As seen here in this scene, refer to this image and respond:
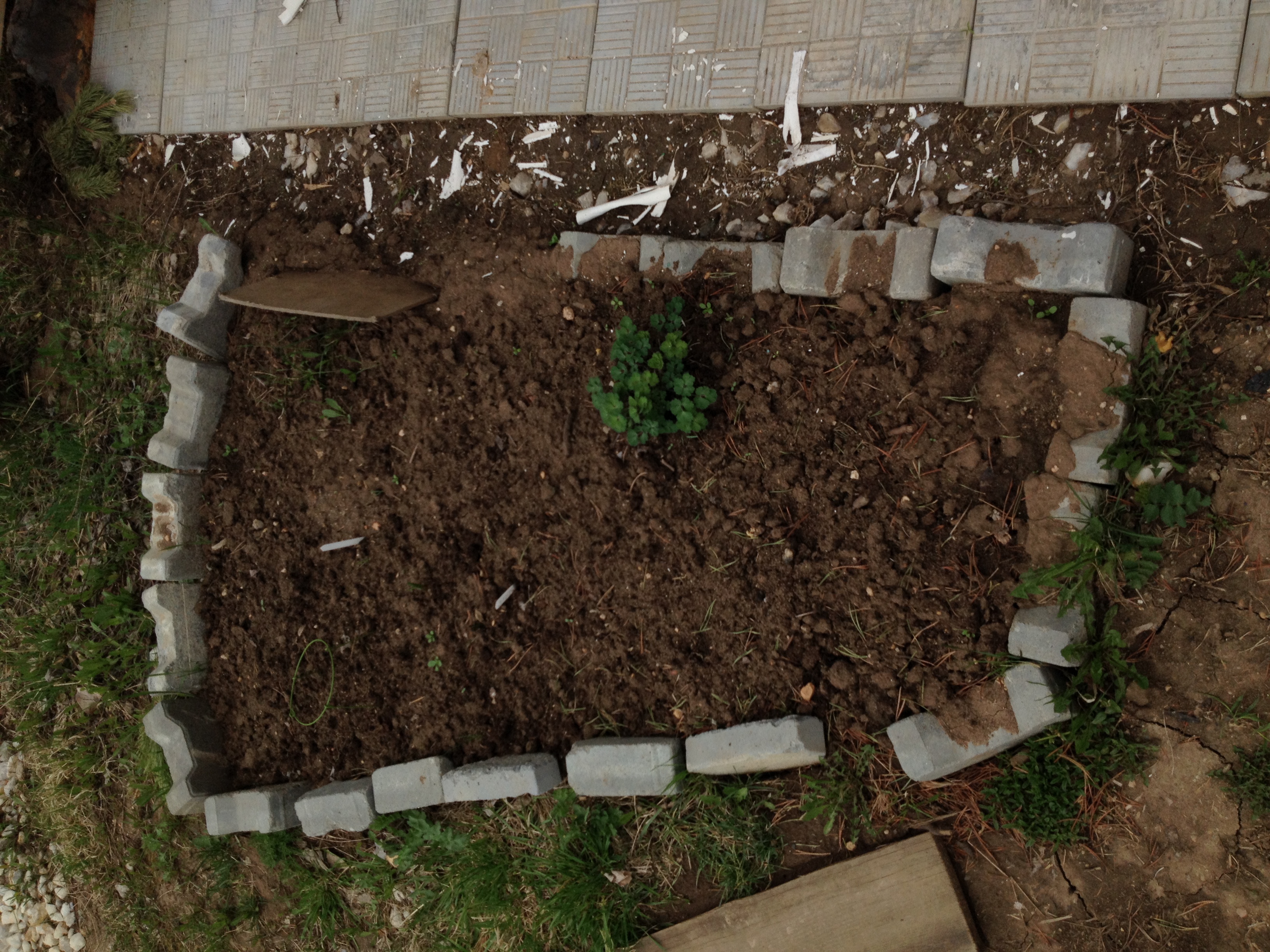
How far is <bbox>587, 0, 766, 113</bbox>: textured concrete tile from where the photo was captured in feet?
11.1

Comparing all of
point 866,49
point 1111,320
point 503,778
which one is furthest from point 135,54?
point 1111,320

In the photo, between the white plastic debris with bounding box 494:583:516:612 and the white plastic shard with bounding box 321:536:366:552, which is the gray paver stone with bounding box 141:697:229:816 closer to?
the white plastic shard with bounding box 321:536:366:552

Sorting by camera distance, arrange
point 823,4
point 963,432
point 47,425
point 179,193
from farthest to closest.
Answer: point 47,425, point 179,193, point 823,4, point 963,432

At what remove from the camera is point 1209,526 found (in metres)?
2.78

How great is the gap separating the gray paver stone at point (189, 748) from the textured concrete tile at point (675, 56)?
3.15m

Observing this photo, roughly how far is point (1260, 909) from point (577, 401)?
2713mm

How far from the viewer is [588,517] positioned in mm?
3453

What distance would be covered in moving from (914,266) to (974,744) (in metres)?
1.58

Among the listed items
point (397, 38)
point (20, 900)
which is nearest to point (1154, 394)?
point (397, 38)

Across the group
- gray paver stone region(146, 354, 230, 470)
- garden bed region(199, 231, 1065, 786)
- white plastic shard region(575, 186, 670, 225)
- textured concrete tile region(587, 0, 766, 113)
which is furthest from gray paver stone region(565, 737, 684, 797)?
textured concrete tile region(587, 0, 766, 113)

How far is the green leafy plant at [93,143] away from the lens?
467 cm

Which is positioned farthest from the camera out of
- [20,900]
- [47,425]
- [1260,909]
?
[20,900]

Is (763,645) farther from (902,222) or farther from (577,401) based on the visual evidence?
(902,222)

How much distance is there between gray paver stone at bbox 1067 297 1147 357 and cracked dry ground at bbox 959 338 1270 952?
0.20 m
